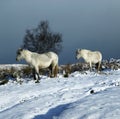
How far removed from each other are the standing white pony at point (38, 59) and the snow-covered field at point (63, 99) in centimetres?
189

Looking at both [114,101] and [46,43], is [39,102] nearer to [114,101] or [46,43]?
[114,101]

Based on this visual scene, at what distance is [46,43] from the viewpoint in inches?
2662

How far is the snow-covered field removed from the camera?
12.9 meters

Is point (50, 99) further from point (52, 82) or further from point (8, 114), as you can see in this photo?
point (52, 82)

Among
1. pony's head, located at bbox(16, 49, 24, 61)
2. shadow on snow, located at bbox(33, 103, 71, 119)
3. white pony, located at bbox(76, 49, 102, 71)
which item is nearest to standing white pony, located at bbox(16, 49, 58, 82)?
pony's head, located at bbox(16, 49, 24, 61)

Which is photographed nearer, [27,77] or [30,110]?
[30,110]

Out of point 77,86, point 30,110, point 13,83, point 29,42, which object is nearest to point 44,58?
point 13,83

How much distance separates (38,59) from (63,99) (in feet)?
33.2

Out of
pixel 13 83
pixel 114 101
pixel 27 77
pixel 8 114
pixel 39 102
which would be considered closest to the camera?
pixel 114 101

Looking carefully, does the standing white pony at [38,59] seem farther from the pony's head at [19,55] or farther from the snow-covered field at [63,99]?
the snow-covered field at [63,99]

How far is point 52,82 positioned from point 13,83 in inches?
91.9

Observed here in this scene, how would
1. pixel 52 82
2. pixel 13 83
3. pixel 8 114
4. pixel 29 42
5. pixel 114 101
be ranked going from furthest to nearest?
pixel 29 42 → pixel 13 83 → pixel 52 82 → pixel 8 114 → pixel 114 101

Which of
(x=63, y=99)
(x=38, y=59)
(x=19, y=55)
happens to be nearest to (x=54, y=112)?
(x=63, y=99)

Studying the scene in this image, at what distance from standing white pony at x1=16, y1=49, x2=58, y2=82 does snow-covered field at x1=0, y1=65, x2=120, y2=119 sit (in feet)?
6.21
